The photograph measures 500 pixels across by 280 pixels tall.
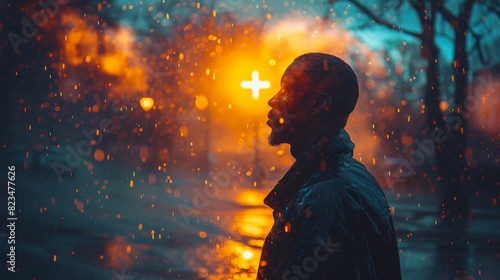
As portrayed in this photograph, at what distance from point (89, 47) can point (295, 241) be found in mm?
26259

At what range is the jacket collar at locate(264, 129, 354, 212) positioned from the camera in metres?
1.98

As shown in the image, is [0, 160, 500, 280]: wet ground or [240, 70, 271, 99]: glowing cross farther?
[240, 70, 271, 99]: glowing cross

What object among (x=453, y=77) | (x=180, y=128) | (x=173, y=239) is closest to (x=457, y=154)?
(x=453, y=77)

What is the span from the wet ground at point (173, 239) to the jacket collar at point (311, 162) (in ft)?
26.4

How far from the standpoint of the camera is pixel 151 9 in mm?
25219

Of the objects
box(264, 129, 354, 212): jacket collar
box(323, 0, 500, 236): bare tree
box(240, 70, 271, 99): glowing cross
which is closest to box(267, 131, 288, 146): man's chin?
box(264, 129, 354, 212): jacket collar

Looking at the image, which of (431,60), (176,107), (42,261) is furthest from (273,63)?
(42,261)

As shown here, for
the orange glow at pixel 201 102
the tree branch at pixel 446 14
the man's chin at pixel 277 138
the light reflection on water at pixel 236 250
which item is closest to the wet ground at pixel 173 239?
the light reflection on water at pixel 236 250

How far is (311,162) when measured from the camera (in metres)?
1.99

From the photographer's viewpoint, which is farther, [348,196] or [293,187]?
[293,187]

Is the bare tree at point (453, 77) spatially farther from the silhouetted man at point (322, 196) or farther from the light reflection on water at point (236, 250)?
the silhouetted man at point (322, 196)

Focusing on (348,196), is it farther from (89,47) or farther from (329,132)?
(89,47)

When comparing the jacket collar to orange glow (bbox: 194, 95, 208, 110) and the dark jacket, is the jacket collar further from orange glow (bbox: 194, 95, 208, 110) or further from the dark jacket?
orange glow (bbox: 194, 95, 208, 110)

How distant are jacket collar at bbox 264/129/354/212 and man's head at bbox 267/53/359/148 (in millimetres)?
41
